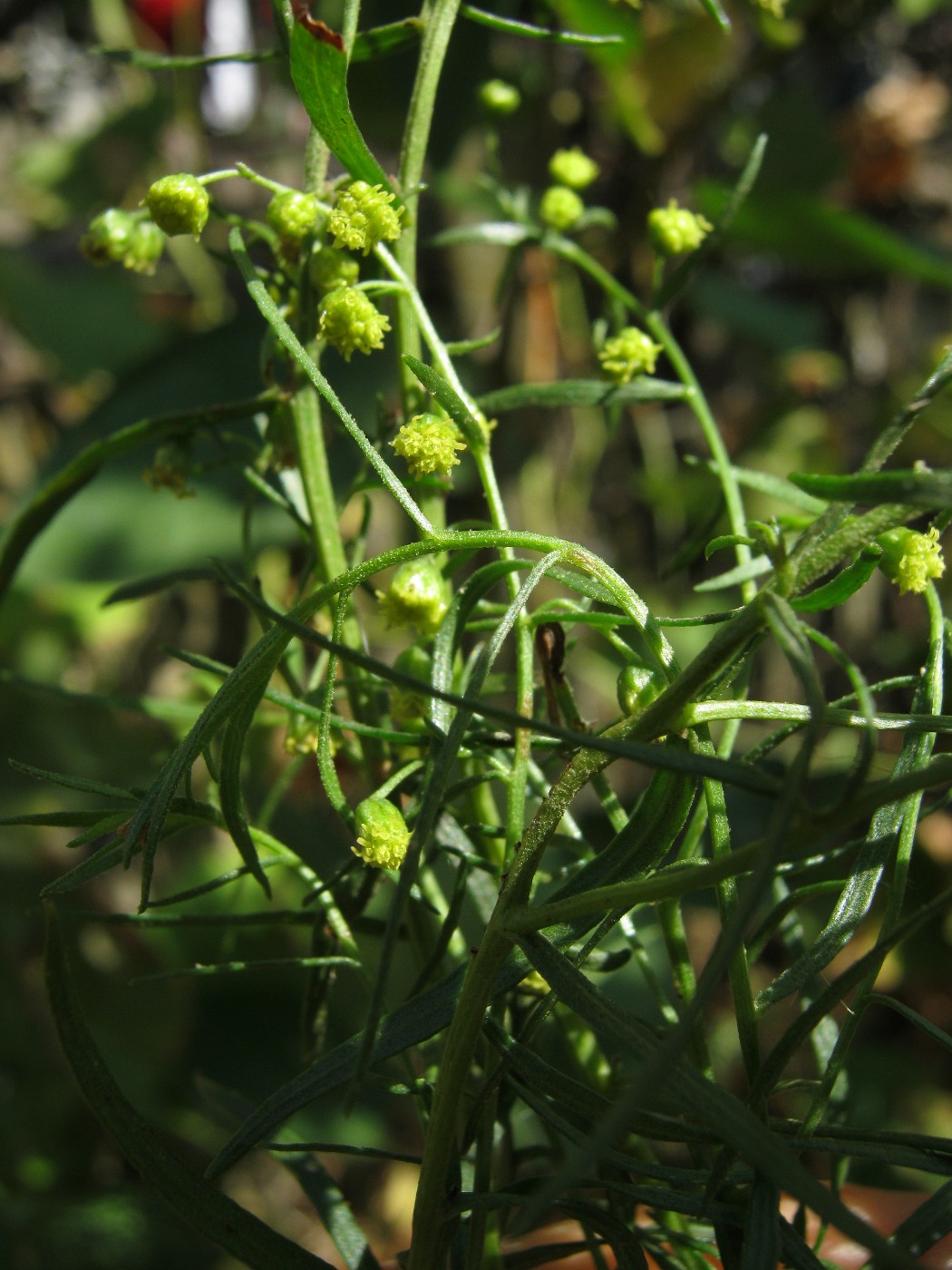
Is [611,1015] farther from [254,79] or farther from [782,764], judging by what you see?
[254,79]

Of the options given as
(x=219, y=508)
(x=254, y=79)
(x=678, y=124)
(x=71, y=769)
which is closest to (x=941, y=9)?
(x=678, y=124)

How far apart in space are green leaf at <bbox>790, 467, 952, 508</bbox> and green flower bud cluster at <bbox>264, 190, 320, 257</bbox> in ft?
0.49

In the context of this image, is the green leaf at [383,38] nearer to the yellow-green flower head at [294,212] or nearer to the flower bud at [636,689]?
the yellow-green flower head at [294,212]

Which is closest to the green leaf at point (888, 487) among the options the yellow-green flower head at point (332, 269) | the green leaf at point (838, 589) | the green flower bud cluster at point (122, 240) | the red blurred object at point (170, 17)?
the green leaf at point (838, 589)

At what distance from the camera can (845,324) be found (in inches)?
55.9

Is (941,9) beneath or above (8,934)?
above

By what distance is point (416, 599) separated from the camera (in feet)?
0.92

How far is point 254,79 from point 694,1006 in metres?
1.70

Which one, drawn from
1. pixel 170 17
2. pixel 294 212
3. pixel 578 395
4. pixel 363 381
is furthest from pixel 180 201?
pixel 170 17

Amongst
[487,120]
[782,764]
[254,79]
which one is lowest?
[782,764]

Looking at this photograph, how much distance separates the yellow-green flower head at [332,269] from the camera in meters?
0.29

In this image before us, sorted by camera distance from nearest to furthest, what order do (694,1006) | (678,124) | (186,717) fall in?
(694,1006) → (186,717) → (678,124)

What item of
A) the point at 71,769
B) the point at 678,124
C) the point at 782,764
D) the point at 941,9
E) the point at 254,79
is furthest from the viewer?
the point at 254,79

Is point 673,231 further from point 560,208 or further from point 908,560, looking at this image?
point 908,560
